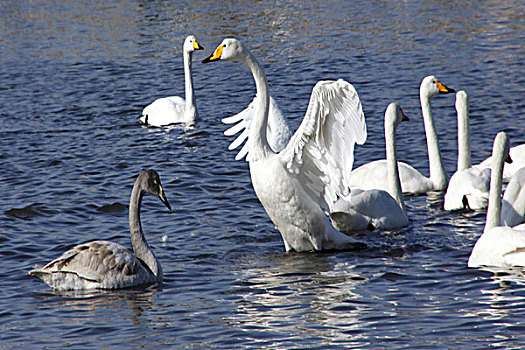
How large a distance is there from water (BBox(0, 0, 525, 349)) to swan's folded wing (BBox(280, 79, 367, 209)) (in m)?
0.72

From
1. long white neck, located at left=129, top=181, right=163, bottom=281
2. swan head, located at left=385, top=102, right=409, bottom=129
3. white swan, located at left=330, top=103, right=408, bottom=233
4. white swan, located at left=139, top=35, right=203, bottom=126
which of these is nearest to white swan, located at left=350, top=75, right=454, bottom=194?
swan head, located at left=385, top=102, right=409, bottom=129

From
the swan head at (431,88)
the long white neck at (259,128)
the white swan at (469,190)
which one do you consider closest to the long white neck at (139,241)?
the long white neck at (259,128)

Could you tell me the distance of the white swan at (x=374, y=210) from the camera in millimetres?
9023

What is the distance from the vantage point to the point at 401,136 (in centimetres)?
1273

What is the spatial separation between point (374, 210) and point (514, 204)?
1.34 m

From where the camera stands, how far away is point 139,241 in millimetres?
7832

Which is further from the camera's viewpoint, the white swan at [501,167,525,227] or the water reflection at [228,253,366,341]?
the white swan at [501,167,525,227]

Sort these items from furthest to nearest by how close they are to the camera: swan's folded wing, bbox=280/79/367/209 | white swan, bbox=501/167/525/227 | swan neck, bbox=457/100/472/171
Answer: swan neck, bbox=457/100/472/171
white swan, bbox=501/167/525/227
swan's folded wing, bbox=280/79/367/209

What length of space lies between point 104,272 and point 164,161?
500 cm

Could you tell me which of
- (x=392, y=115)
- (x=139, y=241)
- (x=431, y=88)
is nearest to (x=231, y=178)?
(x=392, y=115)

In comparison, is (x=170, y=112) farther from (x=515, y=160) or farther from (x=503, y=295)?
(x=503, y=295)

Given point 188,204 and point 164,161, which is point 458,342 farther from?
point 164,161

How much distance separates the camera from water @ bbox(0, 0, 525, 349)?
6.56 m

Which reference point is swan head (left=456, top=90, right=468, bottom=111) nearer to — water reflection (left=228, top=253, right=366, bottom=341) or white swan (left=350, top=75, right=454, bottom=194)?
white swan (left=350, top=75, right=454, bottom=194)
